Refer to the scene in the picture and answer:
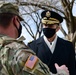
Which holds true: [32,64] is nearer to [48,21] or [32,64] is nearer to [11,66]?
[11,66]

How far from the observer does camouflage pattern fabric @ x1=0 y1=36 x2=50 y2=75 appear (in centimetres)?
240

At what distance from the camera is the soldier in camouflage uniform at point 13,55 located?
7.89ft

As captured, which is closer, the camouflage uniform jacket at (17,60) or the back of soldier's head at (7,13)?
the camouflage uniform jacket at (17,60)

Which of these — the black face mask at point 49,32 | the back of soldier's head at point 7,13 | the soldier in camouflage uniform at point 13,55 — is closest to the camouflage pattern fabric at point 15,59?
the soldier in camouflage uniform at point 13,55

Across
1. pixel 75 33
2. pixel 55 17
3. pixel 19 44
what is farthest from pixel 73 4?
pixel 19 44

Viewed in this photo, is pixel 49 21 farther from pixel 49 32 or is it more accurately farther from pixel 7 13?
pixel 7 13

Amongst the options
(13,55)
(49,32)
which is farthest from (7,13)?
(49,32)

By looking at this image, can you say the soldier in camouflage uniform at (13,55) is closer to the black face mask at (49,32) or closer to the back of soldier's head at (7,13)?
the back of soldier's head at (7,13)

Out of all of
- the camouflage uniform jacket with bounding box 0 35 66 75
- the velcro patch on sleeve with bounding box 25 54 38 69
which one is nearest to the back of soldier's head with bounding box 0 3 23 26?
the camouflage uniform jacket with bounding box 0 35 66 75

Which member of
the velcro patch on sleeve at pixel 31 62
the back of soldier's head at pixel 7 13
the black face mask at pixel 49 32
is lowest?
the black face mask at pixel 49 32

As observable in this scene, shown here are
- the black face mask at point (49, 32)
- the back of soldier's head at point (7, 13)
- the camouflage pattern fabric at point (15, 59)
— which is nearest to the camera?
the camouflage pattern fabric at point (15, 59)

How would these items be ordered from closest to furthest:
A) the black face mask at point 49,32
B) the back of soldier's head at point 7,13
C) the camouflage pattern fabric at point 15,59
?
the camouflage pattern fabric at point 15,59 → the back of soldier's head at point 7,13 → the black face mask at point 49,32

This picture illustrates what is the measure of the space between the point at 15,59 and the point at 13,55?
0.12ft

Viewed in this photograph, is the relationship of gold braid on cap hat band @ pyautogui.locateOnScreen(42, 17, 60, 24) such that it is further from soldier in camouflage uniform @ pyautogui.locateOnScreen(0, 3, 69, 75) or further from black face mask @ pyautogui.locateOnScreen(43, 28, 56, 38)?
soldier in camouflage uniform @ pyautogui.locateOnScreen(0, 3, 69, 75)
